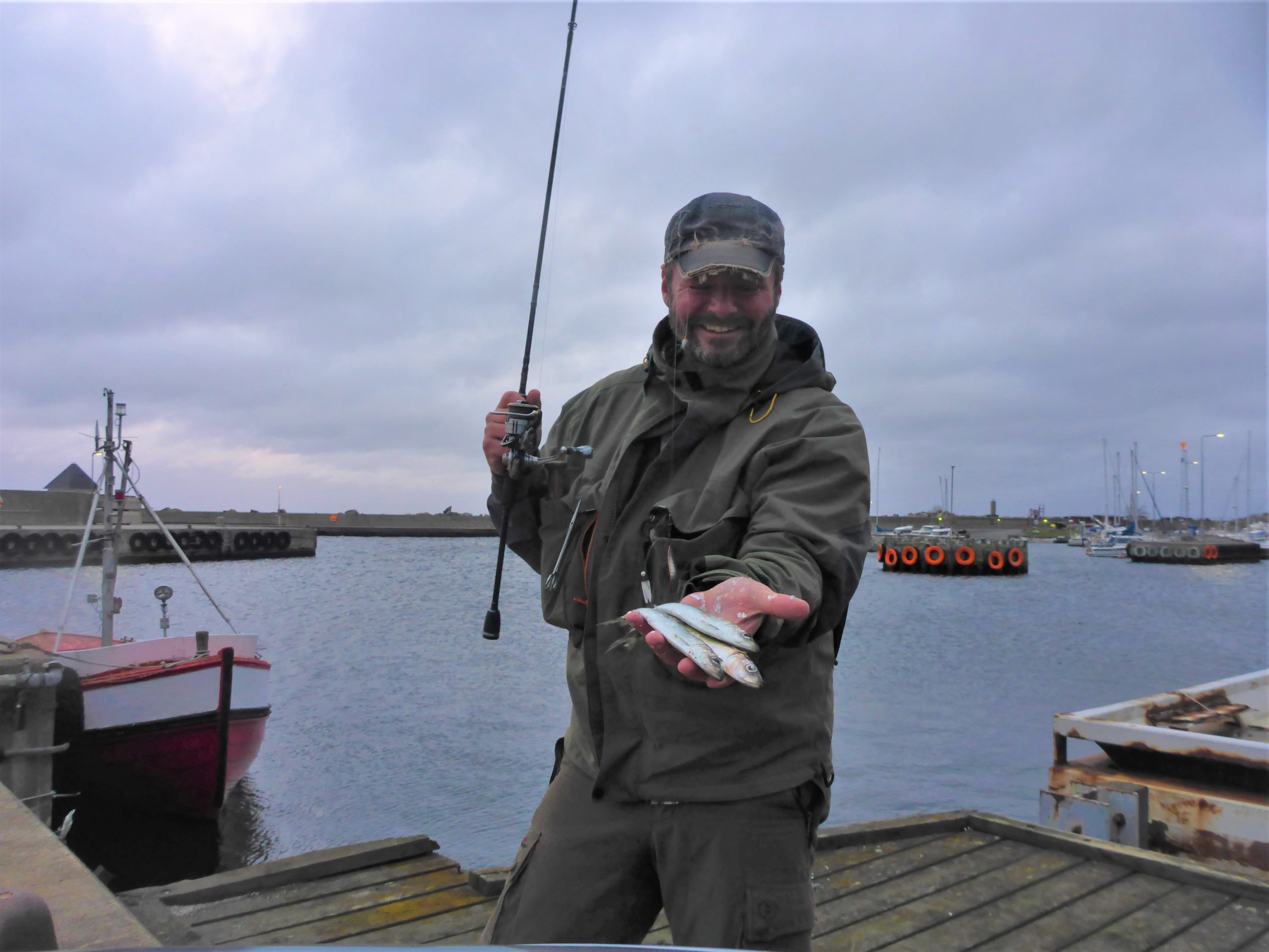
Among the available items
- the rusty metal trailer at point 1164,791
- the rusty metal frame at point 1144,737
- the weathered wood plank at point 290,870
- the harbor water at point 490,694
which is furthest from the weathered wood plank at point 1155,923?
the harbor water at point 490,694

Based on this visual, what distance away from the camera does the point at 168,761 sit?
37.5ft

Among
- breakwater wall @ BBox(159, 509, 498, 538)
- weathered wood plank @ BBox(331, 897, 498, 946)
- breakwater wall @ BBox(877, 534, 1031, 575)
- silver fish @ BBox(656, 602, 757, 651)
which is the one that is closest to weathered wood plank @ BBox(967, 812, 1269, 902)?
weathered wood plank @ BBox(331, 897, 498, 946)

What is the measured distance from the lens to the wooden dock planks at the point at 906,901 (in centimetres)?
414

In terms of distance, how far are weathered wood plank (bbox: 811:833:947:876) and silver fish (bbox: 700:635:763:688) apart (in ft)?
12.8

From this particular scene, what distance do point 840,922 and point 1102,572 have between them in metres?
87.5

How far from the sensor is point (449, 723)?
63.9ft

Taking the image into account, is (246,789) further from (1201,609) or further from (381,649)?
(1201,609)

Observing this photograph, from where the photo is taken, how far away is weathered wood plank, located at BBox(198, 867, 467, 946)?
4293 mm

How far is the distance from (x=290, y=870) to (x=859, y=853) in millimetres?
3260

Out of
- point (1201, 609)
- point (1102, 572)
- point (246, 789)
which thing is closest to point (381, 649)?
point (246, 789)

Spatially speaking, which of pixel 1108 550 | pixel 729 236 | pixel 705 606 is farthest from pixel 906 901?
pixel 1108 550

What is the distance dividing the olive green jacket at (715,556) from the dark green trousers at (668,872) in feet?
0.19

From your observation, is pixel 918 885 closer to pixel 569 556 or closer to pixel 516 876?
pixel 516 876

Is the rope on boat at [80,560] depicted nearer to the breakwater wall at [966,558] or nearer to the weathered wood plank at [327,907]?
the weathered wood plank at [327,907]
